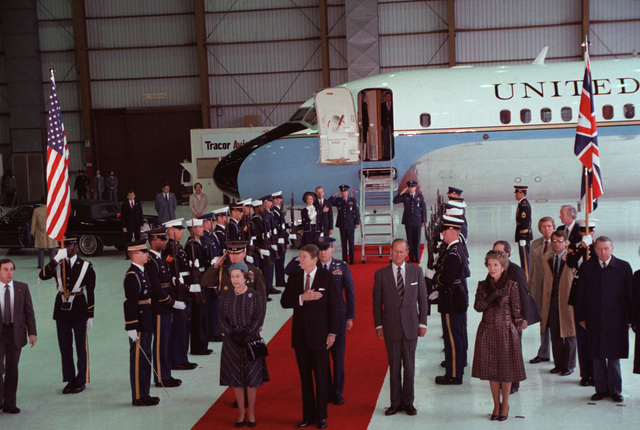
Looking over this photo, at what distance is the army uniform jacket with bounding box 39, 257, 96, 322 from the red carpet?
194 centimetres

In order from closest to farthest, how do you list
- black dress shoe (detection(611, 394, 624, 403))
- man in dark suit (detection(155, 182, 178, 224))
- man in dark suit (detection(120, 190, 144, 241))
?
black dress shoe (detection(611, 394, 624, 403)) → man in dark suit (detection(120, 190, 144, 241)) → man in dark suit (detection(155, 182, 178, 224))

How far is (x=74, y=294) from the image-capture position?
7988mm

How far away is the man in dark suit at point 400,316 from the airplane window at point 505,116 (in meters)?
9.54

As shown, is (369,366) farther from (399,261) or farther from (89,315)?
(89,315)

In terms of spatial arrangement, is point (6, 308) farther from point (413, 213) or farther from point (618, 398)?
point (413, 213)

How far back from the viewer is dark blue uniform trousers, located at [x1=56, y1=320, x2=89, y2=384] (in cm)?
802

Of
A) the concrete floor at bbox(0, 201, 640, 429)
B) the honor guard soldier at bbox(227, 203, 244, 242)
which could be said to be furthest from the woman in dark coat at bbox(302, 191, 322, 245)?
the concrete floor at bbox(0, 201, 640, 429)

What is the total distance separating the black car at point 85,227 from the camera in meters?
17.6

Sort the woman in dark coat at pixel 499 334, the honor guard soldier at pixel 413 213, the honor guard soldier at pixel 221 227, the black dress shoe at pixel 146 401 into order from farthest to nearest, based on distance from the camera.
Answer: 1. the honor guard soldier at pixel 413 213
2. the honor guard soldier at pixel 221 227
3. the black dress shoe at pixel 146 401
4. the woman in dark coat at pixel 499 334

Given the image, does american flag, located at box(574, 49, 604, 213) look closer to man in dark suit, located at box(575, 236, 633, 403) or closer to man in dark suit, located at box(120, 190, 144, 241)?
man in dark suit, located at box(575, 236, 633, 403)

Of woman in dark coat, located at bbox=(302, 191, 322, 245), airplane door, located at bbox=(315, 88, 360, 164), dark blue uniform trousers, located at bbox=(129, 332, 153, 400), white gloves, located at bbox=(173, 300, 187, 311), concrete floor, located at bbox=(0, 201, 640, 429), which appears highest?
airplane door, located at bbox=(315, 88, 360, 164)

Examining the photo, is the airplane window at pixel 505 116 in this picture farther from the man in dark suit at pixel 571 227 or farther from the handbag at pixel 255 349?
the handbag at pixel 255 349

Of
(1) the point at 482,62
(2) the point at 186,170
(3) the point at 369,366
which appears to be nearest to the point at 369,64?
(1) the point at 482,62

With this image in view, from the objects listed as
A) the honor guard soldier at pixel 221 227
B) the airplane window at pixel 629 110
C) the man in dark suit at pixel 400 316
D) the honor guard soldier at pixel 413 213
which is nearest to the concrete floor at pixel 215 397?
the man in dark suit at pixel 400 316
